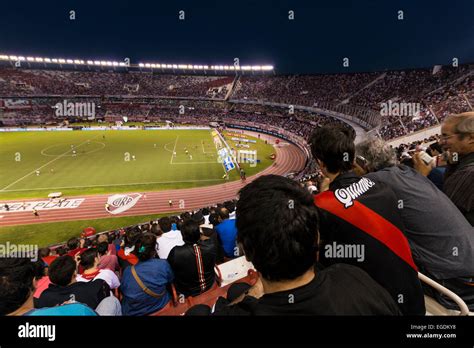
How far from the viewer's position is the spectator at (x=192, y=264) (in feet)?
15.0

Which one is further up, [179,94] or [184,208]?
[179,94]

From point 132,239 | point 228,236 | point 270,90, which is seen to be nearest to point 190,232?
point 228,236

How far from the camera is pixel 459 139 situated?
345cm

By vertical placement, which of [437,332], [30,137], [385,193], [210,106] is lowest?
[437,332]

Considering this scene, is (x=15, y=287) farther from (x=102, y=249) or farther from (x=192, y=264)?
(x=102, y=249)

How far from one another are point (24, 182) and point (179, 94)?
232 ft

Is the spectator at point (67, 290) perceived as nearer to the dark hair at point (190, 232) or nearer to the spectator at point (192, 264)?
the spectator at point (192, 264)

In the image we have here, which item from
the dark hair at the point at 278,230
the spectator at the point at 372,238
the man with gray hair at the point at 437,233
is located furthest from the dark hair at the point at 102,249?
the man with gray hair at the point at 437,233

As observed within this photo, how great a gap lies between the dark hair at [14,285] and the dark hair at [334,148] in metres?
4.01

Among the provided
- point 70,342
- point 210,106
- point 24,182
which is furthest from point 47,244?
point 210,106

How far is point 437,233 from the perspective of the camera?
8.43ft

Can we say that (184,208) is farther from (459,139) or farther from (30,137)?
(30,137)

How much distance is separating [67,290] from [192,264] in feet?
6.46

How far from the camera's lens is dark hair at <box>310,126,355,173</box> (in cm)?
272
